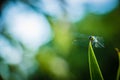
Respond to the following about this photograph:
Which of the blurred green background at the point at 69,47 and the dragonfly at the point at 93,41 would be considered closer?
the dragonfly at the point at 93,41

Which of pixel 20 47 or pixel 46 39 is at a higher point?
pixel 46 39

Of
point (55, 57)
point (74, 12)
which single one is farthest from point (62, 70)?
point (74, 12)

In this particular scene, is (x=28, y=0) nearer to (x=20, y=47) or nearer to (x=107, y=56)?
(x=20, y=47)

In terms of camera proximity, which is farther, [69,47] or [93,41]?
[69,47]

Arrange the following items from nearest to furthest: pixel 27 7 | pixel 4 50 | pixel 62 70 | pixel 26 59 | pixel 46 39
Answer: pixel 4 50 < pixel 27 7 < pixel 26 59 < pixel 62 70 < pixel 46 39

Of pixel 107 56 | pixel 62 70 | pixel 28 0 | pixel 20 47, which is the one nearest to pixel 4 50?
pixel 20 47

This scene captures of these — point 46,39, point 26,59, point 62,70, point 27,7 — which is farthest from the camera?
point 46,39

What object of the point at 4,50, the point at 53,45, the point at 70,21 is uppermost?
the point at 70,21

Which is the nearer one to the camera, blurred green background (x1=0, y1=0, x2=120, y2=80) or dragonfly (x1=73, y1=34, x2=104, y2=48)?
dragonfly (x1=73, y1=34, x2=104, y2=48)

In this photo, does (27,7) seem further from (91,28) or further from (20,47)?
(91,28)

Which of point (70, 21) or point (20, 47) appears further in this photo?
point (70, 21)
